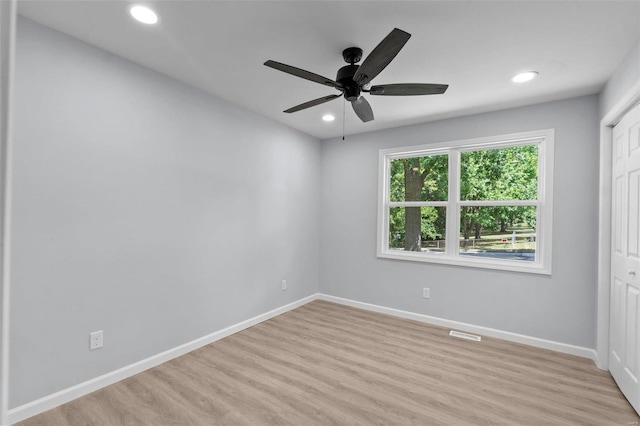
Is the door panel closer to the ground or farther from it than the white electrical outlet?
farther from it

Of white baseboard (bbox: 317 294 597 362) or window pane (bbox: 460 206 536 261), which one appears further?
window pane (bbox: 460 206 536 261)

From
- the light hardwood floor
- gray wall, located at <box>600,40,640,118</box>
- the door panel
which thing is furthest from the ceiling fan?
the light hardwood floor

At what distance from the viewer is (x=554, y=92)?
2.94 meters

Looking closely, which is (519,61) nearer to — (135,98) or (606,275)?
(606,275)

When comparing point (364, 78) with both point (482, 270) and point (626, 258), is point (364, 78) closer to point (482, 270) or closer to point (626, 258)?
point (626, 258)

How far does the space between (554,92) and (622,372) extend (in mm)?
2426

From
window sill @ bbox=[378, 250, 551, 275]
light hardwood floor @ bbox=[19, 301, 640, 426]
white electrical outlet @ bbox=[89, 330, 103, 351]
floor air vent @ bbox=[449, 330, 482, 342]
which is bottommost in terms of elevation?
light hardwood floor @ bbox=[19, 301, 640, 426]

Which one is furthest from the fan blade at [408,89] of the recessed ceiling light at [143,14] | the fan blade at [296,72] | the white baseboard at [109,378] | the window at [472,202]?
the white baseboard at [109,378]

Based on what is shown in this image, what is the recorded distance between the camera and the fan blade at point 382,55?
60.6 inches

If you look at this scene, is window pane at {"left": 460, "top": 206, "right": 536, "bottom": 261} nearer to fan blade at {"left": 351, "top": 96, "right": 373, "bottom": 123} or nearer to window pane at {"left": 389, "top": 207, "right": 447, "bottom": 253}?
window pane at {"left": 389, "top": 207, "right": 447, "bottom": 253}

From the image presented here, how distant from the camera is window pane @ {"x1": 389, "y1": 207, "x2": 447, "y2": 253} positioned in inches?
155

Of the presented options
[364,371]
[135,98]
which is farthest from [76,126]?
[364,371]

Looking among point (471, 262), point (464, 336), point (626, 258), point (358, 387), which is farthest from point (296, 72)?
point (464, 336)

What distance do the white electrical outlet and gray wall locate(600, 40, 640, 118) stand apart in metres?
4.17
